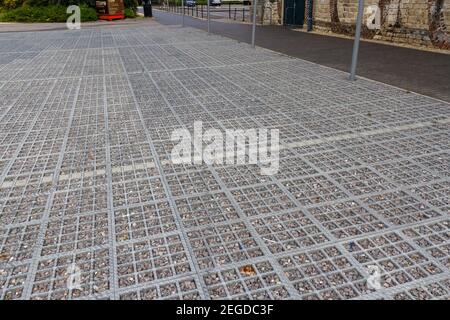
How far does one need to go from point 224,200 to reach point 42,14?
32.3 metres

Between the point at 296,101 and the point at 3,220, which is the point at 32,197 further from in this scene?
the point at 296,101

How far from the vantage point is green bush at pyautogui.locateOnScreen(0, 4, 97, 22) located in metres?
29.6

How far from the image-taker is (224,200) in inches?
152

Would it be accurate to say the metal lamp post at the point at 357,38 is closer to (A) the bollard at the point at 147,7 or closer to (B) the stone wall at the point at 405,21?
(B) the stone wall at the point at 405,21

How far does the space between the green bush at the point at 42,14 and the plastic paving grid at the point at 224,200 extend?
25673 mm

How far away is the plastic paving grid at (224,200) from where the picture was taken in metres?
2.80

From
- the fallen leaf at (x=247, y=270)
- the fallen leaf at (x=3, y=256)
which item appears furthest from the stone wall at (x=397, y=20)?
the fallen leaf at (x=3, y=256)

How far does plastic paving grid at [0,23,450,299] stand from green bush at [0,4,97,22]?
1011 inches

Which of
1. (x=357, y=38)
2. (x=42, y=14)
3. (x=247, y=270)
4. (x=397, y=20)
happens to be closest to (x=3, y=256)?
(x=247, y=270)

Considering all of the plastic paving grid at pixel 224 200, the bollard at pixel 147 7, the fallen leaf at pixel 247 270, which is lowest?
the fallen leaf at pixel 247 270

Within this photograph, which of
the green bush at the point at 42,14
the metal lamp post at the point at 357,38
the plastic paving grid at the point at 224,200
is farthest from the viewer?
the green bush at the point at 42,14

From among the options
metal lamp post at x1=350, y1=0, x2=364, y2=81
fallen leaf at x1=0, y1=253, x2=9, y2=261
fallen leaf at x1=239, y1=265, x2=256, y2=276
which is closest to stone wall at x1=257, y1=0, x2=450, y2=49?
metal lamp post at x1=350, y1=0, x2=364, y2=81

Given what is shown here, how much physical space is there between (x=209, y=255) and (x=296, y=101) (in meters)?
4.86

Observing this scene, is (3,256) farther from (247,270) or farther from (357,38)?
(357,38)
